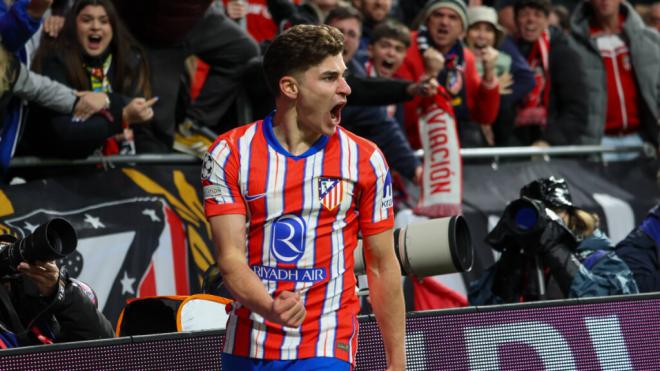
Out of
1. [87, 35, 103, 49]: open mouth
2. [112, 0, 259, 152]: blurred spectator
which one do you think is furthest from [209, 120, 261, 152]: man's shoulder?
[112, 0, 259, 152]: blurred spectator

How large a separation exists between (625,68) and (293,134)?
707cm

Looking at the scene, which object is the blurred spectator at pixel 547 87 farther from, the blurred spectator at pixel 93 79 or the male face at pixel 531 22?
the blurred spectator at pixel 93 79

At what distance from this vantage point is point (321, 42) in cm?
374

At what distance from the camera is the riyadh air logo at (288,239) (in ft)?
12.3

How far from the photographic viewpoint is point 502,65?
31.4 ft

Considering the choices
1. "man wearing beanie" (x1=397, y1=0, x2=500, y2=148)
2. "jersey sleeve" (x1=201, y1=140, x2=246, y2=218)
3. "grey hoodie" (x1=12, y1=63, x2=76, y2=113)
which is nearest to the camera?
"jersey sleeve" (x1=201, y1=140, x2=246, y2=218)

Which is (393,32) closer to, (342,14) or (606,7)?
(342,14)

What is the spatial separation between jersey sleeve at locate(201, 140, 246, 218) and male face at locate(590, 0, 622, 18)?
719cm

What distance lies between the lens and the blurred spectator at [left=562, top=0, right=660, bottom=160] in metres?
10.3

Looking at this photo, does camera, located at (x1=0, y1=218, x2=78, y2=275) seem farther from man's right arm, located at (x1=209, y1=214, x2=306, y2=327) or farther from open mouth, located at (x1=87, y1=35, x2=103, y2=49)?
open mouth, located at (x1=87, y1=35, x2=103, y2=49)

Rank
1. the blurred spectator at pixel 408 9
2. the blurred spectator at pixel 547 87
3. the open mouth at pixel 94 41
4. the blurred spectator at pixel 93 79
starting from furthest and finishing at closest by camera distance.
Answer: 1. the blurred spectator at pixel 408 9
2. the blurred spectator at pixel 547 87
3. the open mouth at pixel 94 41
4. the blurred spectator at pixel 93 79

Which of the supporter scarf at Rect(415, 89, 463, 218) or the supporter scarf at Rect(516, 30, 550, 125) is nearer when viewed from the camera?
the supporter scarf at Rect(415, 89, 463, 218)

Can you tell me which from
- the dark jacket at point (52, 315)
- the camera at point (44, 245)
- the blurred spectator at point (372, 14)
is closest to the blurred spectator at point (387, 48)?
the blurred spectator at point (372, 14)

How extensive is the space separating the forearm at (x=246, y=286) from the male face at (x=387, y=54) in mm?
5082
